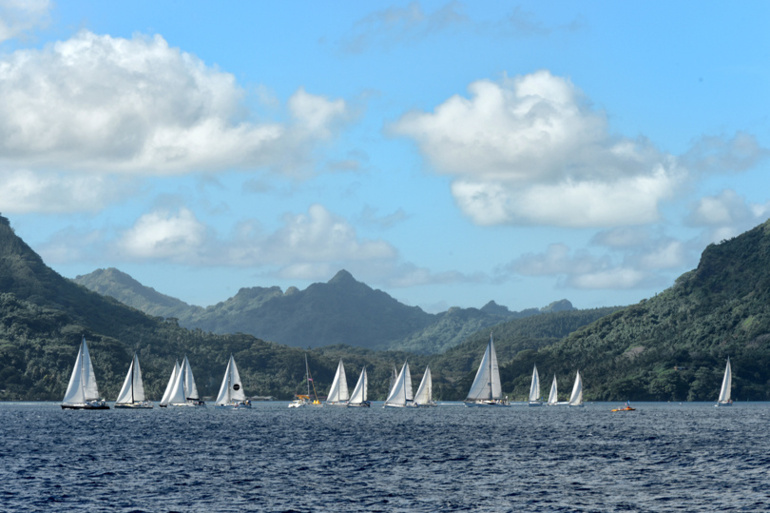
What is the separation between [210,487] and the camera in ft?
240

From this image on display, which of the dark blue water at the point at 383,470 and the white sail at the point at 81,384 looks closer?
the dark blue water at the point at 383,470

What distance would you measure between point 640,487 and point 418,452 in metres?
35.6

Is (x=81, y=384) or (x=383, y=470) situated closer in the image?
(x=383, y=470)

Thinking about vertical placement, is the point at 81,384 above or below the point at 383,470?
above

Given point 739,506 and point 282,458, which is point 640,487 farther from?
point 282,458

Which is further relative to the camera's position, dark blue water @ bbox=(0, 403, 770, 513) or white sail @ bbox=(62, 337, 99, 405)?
white sail @ bbox=(62, 337, 99, 405)

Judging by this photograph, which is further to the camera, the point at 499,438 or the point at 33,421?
the point at 33,421

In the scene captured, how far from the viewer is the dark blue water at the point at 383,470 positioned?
6519 centimetres

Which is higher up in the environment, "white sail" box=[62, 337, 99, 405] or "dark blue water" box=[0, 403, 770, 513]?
"white sail" box=[62, 337, 99, 405]

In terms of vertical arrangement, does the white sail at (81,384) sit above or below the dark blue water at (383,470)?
above

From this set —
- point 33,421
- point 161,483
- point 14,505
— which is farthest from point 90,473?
point 33,421

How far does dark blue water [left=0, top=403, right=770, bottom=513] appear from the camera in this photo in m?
65.2

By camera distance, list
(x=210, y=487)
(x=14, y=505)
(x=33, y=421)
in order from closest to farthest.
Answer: (x=14, y=505), (x=210, y=487), (x=33, y=421)

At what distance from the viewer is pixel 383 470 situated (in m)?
85.6
